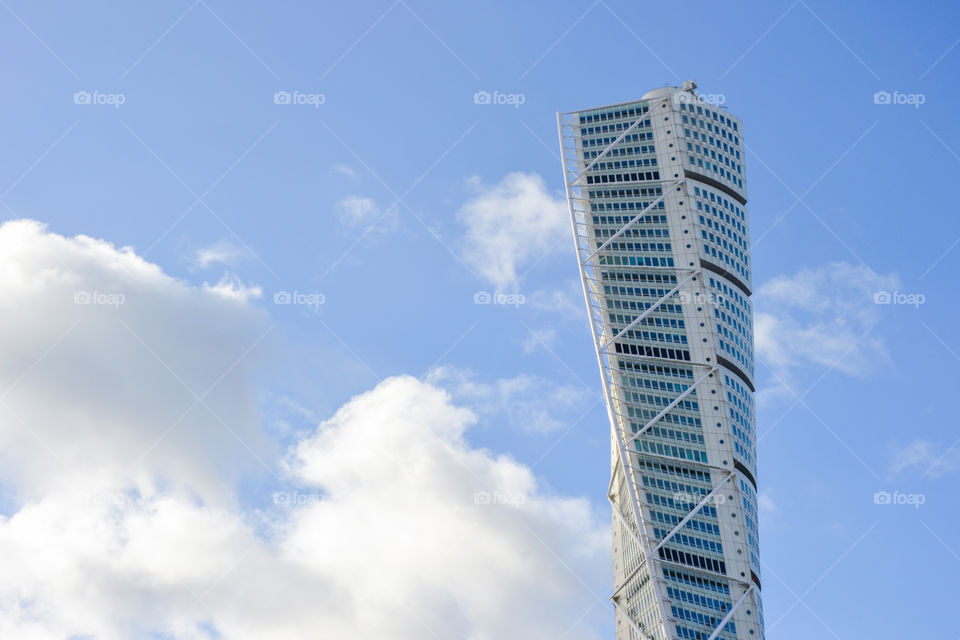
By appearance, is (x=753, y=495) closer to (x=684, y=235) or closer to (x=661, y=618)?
(x=661, y=618)

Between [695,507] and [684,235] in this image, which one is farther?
[684,235]

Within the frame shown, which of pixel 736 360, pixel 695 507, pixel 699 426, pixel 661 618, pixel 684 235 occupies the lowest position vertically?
pixel 661 618

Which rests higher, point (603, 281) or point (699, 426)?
point (603, 281)

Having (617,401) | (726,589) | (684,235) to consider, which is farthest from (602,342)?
(726,589)

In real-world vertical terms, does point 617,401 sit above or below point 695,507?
above

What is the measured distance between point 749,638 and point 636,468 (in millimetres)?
28164

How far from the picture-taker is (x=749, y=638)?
17700 cm

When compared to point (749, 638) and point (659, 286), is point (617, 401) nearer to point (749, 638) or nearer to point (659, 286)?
point (659, 286)

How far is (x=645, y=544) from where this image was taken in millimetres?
181000

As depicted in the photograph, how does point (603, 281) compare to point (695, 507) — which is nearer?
point (695, 507)

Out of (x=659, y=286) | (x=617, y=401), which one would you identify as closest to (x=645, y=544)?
(x=617, y=401)

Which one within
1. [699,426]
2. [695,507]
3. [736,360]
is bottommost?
[695,507]

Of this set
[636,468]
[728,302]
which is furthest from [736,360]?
[636,468]

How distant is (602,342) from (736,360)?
66.1ft
